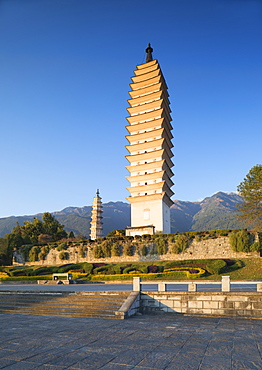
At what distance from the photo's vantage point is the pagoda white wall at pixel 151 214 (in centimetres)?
4712

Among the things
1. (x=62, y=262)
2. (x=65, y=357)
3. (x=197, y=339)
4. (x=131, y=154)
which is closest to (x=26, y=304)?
(x=65, y=357)

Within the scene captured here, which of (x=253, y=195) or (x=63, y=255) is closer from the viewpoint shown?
(x=253, y=195)

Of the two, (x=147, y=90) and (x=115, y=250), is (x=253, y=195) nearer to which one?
(x=115, y=250)

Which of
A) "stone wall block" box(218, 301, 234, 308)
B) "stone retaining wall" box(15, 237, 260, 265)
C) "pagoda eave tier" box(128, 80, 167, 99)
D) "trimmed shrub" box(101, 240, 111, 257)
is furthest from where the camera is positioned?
"pagoda eave tier" box(128, 80, 167, 99)

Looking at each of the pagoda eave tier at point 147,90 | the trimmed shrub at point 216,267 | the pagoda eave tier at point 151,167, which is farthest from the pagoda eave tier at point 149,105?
the trimmed shrub at point 216,267

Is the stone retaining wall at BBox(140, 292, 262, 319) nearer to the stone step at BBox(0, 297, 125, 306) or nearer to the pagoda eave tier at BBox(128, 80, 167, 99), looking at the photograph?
the stone step at BBox(0, 297, 125, 306)

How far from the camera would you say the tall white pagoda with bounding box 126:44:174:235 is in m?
47.9

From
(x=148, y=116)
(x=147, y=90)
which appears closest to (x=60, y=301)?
(x=148, y=116)

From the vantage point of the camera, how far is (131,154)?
177 feet

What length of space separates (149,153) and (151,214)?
1140 centimetres

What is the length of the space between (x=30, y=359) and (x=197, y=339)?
4.66 m

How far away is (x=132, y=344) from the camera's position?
7.61m

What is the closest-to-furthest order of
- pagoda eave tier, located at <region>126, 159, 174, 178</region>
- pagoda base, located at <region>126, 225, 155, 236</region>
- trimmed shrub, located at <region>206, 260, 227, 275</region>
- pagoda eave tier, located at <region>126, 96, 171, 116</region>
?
1. trimmed shrub, located at <region>206, 260, 227, 275</region>
2. pagoda base, located at <region>126, 225, 155, 236</region>
3. pagoda eave tier, located at <region>126, 159, 174, 178</region>
4. pagoda eave tier, located at <region>126, 96, 171, 116</region>

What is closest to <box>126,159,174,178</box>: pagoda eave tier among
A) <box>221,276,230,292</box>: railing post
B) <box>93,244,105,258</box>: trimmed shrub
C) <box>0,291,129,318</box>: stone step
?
<box>93,244,105,258</box>: trimmed shrub
